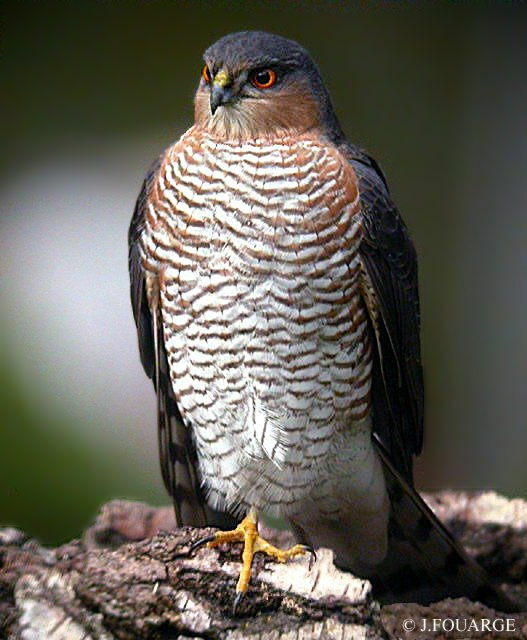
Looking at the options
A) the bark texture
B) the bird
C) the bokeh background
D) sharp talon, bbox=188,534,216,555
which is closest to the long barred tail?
the bird

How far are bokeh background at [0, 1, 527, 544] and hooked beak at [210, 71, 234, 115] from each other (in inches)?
54.2

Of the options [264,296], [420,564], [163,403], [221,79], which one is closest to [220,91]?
[221,79]

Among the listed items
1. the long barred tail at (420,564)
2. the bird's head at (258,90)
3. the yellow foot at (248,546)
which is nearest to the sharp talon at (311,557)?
the yellow foot at (248,546)

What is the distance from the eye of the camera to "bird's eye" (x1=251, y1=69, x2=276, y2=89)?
1.75m

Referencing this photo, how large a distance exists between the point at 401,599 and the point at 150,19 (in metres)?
2.14

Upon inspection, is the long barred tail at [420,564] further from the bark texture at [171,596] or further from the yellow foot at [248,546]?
the yellow foot at [248,546]

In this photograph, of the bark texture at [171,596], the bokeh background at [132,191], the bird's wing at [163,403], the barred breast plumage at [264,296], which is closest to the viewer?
the bark texture at [171,596]

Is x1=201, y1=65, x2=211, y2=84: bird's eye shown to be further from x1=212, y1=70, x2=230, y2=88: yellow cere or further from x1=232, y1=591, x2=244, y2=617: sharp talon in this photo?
x1=232, y1=591, x2=244, y2=617: sharp talon

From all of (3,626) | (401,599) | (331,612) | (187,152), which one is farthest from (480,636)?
(187,152)

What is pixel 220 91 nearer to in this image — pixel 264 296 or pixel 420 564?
pixel 264 296

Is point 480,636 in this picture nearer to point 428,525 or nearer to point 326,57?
point 428,525

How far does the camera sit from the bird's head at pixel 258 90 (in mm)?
1704

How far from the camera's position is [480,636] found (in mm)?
1805

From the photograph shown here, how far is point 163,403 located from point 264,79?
774 mm
